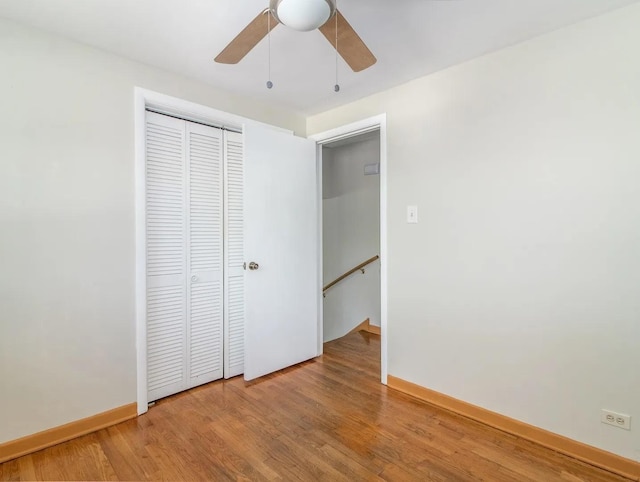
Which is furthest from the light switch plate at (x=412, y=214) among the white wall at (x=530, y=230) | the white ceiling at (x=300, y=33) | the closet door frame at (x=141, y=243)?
the closet door frame at (x=141, y=243)

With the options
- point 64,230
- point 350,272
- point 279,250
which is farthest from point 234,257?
point 350,272

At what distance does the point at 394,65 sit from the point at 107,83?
→ 5.99 ft

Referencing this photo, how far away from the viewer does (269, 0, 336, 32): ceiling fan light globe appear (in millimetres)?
1143

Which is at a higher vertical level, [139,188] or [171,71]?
[171,71]

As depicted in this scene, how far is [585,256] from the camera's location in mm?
1671

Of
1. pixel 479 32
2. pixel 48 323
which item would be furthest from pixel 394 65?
pixel 48 323

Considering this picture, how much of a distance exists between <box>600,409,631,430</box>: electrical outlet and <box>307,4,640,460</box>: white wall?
3cm

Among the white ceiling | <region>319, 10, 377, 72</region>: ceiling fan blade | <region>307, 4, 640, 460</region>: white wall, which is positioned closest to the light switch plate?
<region>307, 4, 640, 460</region>: white wall

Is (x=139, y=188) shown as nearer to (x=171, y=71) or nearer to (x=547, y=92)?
(x=171, y=71)

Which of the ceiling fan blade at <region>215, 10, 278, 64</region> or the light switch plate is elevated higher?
the ceiling fan blade at <region>215, 10, 278, 64</region>

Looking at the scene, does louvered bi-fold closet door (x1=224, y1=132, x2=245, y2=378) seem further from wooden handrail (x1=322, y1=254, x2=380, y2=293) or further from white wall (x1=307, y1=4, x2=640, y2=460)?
wooden handrail (x1=322, y1=254, x2=380, y2=293)

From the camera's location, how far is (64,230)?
1.82 m

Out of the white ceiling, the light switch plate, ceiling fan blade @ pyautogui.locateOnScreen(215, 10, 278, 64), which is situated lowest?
the light switch plate

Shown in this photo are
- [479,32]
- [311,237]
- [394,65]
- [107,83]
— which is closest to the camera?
[479,32]
